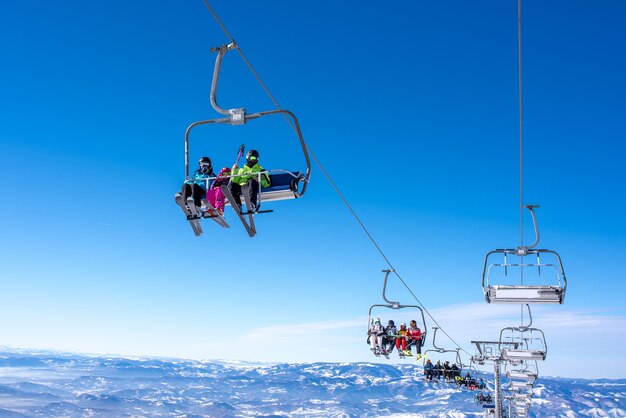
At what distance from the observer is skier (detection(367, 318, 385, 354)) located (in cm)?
2548

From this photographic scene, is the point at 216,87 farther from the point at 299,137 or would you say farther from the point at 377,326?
the point at 377,326

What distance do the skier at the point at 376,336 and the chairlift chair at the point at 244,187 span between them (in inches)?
583

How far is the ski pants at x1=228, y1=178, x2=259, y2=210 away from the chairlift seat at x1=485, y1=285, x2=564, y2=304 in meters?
9.82

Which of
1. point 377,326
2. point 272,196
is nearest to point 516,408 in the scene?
point 377,326

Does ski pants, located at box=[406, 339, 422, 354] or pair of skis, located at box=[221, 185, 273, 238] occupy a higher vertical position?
pair of skis, located at box=[221, 185, 273, 238]

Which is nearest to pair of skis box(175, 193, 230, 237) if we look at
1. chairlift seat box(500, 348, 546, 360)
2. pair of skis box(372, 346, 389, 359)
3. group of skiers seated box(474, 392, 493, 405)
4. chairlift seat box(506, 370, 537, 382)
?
pair of skis box(372, 346, 389, 359)

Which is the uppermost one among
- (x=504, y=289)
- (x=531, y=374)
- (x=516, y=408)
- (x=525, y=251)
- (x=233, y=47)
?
(x=233, y=47)

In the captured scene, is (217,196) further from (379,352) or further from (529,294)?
(379,352)

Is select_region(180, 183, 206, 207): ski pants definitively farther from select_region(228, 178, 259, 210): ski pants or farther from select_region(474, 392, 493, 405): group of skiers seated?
select_region(474, 392, 493, 405): group of skiers seated

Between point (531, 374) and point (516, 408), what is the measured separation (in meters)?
18.4

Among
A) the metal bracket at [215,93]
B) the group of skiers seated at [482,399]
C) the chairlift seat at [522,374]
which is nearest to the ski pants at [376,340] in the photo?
the metal bracket at [215,93]

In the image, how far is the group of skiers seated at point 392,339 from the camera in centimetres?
2542

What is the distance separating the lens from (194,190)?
11.6 metres

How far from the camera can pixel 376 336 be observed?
2548 centimetres
